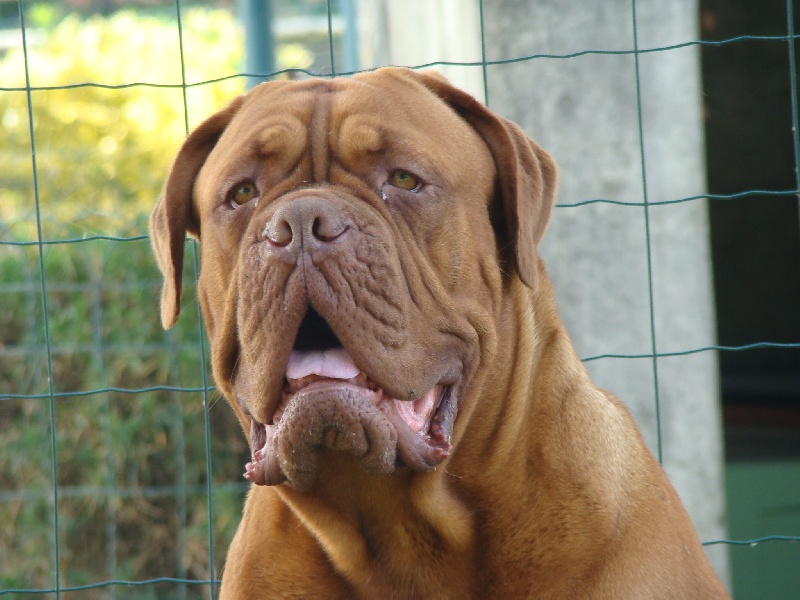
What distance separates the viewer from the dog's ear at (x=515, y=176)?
8.36 ft

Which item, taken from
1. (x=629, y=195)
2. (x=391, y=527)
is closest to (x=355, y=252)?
(x=391, y=527)

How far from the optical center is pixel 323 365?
229cm

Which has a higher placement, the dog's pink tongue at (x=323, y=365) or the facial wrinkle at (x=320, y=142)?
the facial wrinkle at (x=320, y=142)

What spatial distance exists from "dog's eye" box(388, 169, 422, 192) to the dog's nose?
0.26 meters

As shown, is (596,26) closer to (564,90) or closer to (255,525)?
(564,90)

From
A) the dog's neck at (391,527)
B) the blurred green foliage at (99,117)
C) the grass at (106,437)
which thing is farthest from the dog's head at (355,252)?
the blurred green foliage at (99,117)

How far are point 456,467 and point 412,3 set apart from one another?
4.41 meters

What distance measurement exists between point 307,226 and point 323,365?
300mm

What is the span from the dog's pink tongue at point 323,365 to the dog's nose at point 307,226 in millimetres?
242

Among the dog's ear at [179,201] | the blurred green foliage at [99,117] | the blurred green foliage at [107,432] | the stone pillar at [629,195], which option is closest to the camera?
the dog's ear at [179,201]

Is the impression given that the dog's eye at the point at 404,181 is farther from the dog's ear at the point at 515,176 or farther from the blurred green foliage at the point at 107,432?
the blurred green foliage at the point at 107,432

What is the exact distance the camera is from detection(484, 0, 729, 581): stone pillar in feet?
14.5

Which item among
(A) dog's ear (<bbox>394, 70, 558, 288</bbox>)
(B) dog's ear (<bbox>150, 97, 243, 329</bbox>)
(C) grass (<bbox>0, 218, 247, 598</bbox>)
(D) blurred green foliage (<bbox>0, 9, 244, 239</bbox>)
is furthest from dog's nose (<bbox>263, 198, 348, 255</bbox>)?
(D) blurred green foliage (<bbox>0, 9, 244, 239</bbox>)

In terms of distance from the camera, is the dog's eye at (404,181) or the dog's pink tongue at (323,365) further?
the dog's eye at (404,181)
